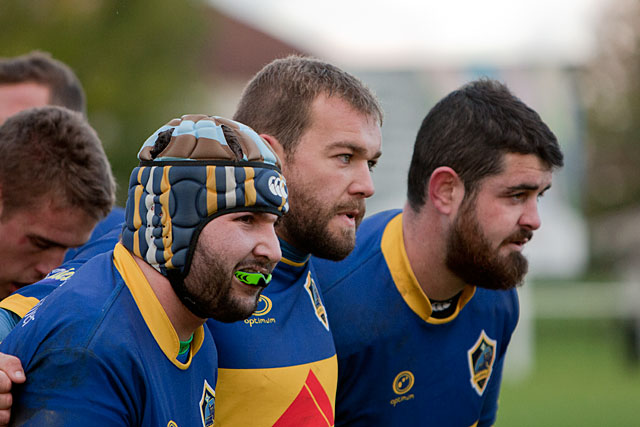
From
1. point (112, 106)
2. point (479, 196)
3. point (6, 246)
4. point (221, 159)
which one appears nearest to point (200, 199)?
point (221, 159)

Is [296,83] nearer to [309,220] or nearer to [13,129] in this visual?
[309,220]

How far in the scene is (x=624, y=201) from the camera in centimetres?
4091

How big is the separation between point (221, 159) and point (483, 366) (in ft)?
7.89

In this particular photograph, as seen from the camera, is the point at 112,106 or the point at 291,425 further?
the point at 112,106

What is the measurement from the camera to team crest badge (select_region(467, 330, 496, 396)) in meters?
4.71

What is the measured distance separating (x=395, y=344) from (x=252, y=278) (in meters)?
1.60

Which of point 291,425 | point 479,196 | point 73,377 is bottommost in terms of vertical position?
point 291,425

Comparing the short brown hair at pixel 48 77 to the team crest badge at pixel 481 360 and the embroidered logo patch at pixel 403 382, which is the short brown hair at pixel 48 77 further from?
the team crest badge at pixel 481 360

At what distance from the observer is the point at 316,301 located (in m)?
4.05

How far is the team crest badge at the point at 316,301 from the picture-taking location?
4000mm

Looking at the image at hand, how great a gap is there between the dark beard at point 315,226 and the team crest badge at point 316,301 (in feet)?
0.80

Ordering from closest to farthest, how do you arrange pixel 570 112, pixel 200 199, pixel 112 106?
pixel 200 199, pixel 570 112, pixel 112 106

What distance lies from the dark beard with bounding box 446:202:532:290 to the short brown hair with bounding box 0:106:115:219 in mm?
1728

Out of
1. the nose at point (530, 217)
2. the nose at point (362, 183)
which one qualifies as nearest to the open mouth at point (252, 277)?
the nose at point (362, 183)
